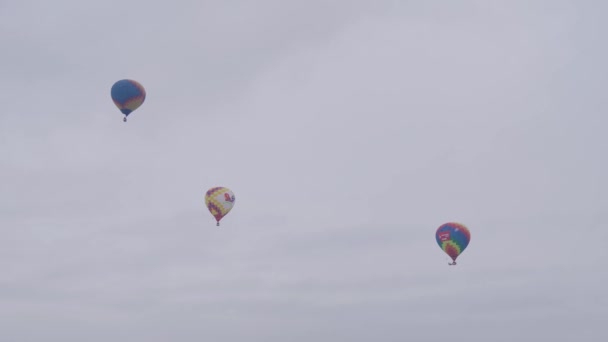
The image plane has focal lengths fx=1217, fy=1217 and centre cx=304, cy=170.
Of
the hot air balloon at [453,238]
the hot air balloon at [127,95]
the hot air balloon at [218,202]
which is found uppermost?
the hot air balloon at [127,95]

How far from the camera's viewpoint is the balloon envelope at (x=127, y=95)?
519 feet

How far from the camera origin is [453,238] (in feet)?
547

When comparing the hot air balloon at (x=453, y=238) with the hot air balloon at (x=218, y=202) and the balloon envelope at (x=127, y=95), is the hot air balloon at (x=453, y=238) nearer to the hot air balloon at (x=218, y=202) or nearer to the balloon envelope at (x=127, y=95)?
the hot air balloon at (x=218, y=202)

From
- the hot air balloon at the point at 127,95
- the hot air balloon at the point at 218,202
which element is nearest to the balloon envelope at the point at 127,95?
the hot air balloon at the point at 127,95

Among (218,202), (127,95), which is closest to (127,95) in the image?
(127,95)

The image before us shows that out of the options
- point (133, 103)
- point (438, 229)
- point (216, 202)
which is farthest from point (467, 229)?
point (133, 103)

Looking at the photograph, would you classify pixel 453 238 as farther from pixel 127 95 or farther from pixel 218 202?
pixel 127 95

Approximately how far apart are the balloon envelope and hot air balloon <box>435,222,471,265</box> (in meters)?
44.9

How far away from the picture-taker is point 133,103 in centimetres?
15962

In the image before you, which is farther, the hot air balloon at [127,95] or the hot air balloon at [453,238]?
the hot air balloon at [453,238]

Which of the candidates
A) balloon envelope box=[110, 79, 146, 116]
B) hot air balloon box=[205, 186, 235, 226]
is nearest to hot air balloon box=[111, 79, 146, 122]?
balloon envelope box=[110, 79, 146, 116]

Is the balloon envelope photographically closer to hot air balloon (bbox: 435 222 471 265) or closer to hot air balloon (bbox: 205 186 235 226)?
hot air balloon (bbox: 205 186 235 226)

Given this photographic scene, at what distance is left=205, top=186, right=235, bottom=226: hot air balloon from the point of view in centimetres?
16588

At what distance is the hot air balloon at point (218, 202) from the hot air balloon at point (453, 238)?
29655mm
